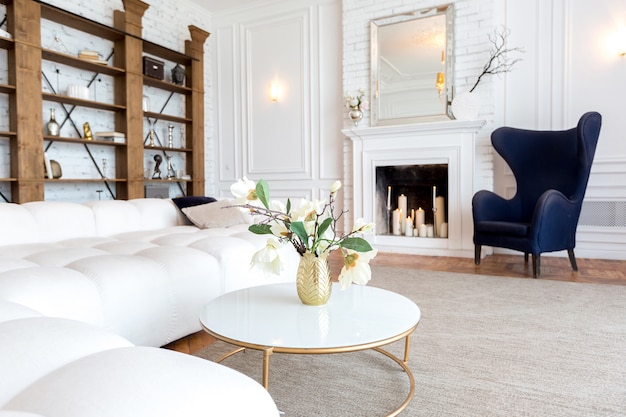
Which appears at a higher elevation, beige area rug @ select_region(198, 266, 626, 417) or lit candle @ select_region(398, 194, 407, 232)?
lit candle @ select_region(398, 194, 407, 232)

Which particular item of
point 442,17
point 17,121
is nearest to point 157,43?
point 17,121

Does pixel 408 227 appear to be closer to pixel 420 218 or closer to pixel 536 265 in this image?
pixel 420 218

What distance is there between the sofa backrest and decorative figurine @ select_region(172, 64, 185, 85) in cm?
265

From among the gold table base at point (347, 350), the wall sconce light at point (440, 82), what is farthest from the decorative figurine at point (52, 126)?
the wall sconce light at point (440, 82)

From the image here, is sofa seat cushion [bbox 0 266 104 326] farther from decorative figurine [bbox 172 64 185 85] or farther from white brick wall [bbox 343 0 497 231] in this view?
decorative figurine [bbox 172 64 185 85]

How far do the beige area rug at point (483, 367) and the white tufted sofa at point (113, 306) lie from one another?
37 cm

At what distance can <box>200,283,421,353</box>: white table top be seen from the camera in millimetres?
1142

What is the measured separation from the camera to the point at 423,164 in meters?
4.57

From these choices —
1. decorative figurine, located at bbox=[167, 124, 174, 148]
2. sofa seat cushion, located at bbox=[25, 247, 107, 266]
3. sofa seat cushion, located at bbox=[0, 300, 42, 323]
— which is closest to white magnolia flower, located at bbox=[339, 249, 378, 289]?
sofa seat cushion, located at bbox=[0, 300, 42, 323]

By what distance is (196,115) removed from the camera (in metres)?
5.64

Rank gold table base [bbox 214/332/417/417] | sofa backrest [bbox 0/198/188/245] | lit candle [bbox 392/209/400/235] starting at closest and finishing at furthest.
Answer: gold table base [bbox 214/332/417/417]
sofa backrest [bbox 0/198/188/245]
lit candle [bbox 392/209/400/235]

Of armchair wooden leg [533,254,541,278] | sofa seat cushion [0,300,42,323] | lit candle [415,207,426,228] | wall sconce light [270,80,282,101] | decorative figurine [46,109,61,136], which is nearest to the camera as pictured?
sofa seat cushion [0,300,42,323]

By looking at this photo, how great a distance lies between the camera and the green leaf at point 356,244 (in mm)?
1357

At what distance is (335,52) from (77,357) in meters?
5.05
